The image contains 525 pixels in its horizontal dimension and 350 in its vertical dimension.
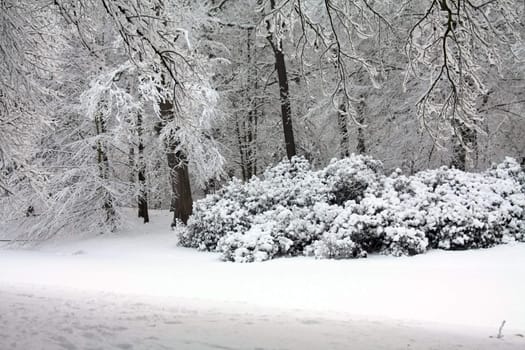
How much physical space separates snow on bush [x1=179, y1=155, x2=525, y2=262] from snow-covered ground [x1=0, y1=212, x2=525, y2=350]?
406 millimetres

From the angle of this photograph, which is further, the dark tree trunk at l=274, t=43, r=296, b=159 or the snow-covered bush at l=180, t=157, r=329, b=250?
the dark tree trunk at l=274, t=43, r=296, b=159

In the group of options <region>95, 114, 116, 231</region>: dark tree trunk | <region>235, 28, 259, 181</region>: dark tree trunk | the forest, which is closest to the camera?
the forest

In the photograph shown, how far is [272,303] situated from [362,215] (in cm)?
332

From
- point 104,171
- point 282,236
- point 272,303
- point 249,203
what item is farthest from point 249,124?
point 272,303

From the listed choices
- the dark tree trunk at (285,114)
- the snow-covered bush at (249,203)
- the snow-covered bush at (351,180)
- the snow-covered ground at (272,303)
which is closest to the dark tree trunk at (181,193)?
the snow-covered bush at (249,203)

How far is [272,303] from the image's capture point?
6.29 meters

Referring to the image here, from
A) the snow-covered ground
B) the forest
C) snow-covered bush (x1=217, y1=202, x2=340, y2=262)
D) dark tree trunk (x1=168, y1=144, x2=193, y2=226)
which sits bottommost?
the snow-covered ground

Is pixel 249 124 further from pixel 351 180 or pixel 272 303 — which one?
pixel 272 303

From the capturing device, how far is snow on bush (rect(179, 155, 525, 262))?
864 cm

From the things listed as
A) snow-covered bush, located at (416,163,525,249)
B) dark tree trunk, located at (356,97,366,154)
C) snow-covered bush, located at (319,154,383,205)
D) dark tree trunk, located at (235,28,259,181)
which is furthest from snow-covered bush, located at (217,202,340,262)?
dark tree trunk, located at (235,28,259,181)

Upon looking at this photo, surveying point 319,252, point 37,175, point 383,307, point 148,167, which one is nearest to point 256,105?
point 148,167

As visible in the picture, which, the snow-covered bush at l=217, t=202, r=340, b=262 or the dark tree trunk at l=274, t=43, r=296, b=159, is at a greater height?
the dark tree trunk at l=274, t=43, r=296, b=159

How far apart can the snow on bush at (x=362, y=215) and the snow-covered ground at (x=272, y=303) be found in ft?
1.33

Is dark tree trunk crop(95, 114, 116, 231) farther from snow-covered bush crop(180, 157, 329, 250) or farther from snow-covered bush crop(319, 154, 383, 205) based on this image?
snow-covered bush crop(319, 154, 383, 205)
